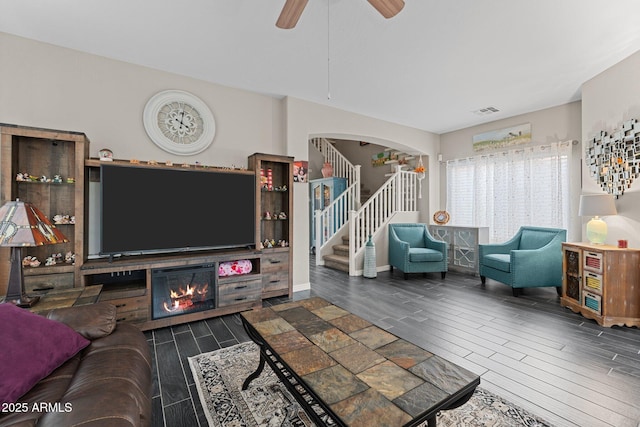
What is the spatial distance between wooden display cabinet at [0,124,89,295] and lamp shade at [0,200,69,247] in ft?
2.11

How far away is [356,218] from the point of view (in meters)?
5.41

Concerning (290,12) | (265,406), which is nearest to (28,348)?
(265,406)

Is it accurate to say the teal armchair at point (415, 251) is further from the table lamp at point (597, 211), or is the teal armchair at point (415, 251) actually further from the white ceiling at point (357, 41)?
the white ceiling at point (357, 41)

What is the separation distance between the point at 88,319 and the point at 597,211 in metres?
A: 4.91

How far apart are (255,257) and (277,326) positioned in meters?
1.82

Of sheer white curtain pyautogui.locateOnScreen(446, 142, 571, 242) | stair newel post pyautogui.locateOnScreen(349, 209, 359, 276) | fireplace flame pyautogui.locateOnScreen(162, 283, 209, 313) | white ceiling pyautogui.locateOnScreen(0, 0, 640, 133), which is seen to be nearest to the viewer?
white ceiling pyautogui.locateOnScreen(0, 0, 640, 133)

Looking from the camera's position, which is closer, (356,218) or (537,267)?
(537,267)

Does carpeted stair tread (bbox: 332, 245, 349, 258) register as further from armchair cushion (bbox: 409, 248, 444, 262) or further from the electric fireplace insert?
the electric fireplace insert

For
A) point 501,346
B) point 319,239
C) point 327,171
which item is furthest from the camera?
point 327,171

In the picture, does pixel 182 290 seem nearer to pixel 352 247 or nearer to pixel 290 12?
pixel 290 12

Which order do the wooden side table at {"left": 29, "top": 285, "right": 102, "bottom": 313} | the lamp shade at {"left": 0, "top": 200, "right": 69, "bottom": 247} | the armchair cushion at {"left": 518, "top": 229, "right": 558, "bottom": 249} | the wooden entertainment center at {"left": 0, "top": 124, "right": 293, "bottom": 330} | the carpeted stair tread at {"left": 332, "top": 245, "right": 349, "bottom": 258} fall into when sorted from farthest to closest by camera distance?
the carpeted stair tread at {"left": 332, "top": 245, "right": 349, "bottom": 258} → the armchair cushion at {"left": 518, "top": 229, "right": 558, "bottom": 249} → the wooden entertainment center at {"left": 0, "top": 124, "right": 293, "bottom": 330} → the wooden side table at {"left": 29, "top": 285, "right": 102, "bottom": 313} → the lamp shade at {"left": 0, "top": 200, "right": 69, "bottom": 247}

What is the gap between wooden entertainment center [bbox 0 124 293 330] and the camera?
2.50 m

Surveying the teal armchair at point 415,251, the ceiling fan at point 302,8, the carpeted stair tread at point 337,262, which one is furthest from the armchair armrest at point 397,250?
the ceiling fan at point 302,8

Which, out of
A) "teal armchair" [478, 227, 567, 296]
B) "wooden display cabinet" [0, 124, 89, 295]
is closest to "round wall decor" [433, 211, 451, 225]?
"teal armchair" [478, 227, 567, 296]
